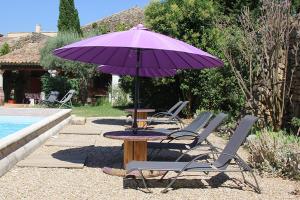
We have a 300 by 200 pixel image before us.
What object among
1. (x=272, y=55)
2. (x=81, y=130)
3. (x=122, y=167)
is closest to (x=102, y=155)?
(x=122, y=167)

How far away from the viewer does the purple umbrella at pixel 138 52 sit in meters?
7.16

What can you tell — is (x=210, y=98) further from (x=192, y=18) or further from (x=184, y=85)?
(x=192, y=18)

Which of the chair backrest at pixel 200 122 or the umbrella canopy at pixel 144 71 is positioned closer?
the chair backrest at pixel 200 122

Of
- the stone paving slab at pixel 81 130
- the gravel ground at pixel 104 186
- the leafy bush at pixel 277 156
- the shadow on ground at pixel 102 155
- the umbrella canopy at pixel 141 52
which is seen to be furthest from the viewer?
the stone paving slab at pixel 81 130

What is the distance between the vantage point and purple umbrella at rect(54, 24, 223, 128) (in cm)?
716

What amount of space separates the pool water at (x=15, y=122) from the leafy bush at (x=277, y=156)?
413 inches

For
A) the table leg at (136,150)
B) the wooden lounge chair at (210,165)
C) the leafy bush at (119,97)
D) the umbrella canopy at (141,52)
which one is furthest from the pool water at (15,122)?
the wooden lounge chair at (210,165)

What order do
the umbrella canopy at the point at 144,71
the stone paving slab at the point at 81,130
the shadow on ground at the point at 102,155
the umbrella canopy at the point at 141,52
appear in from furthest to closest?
the stone paving slab at the point at 81,130, the umbrella canopy at the point at 144,71, the shadow on ground at the point at 102,155, the umbrella canopy at the point at 141,52

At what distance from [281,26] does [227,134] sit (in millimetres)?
3663

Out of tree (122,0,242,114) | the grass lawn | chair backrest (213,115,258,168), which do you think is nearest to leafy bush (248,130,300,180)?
chair backrest (213,115,258,168)

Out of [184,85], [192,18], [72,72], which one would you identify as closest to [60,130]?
[184,85]

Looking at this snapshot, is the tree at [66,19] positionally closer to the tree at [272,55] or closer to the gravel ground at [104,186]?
the tree at [272,55]

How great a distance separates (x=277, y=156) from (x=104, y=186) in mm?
3045

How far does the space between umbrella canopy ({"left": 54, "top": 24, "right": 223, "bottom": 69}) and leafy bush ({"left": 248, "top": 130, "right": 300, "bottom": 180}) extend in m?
1.67
